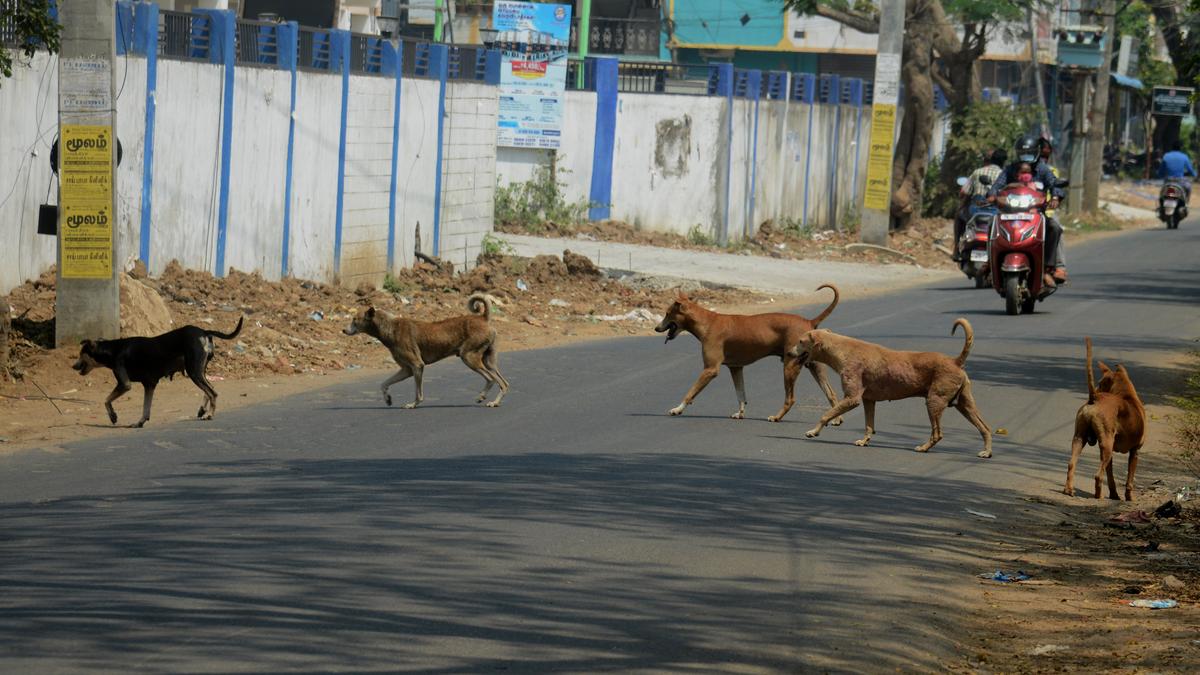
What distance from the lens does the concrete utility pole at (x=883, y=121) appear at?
103 ft

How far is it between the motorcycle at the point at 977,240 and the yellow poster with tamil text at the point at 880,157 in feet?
21.6

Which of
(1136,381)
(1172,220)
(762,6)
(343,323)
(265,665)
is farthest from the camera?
(762,6)

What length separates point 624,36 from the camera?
5862 cm

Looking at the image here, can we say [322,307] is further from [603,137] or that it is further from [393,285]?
→ [603,137]

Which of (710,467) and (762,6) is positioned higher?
(762,6)

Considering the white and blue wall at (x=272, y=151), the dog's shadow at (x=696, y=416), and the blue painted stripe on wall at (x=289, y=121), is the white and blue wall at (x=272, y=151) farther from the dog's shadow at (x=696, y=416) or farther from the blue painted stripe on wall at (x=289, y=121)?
the dog's shadow at (x=696, y=416)

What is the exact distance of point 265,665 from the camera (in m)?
5.87

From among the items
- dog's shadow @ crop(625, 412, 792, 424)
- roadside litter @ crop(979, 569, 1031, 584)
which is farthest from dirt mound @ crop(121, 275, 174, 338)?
roadside litter @ crop(979, 569, 1031, 584)

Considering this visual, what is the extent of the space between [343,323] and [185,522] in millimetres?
10190

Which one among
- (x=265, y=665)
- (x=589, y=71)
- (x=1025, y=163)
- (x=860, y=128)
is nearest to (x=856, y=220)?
(x=860, y=128)

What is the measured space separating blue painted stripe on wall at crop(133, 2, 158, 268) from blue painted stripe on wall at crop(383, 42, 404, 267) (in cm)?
533

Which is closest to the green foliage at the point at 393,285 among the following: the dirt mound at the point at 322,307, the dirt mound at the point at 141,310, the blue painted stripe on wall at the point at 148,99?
the dirt mound at the point at 322,307

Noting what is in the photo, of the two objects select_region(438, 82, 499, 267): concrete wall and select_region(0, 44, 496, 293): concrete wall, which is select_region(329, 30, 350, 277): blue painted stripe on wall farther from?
select_region(438, 82, 499, 267): concrete wall

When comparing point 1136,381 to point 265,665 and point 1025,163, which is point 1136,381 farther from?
point 265,665
